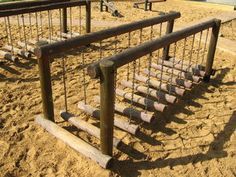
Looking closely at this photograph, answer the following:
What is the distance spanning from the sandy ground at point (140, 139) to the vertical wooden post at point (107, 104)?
0.94 feet

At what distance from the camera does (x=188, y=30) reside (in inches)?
170

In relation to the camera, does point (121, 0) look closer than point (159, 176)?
No

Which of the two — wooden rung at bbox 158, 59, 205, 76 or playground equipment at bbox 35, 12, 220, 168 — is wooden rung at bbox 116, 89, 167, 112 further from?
wooden rung at bbox 158, 59, 205, 76

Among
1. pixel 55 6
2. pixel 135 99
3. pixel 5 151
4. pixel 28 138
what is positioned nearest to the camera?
pixel 5 151

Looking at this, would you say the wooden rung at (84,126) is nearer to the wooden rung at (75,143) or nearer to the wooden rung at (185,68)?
the wooden rung at (75,143)

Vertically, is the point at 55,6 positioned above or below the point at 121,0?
above

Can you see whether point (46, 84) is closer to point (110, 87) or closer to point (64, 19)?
point (110, 87)

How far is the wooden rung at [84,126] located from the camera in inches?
133

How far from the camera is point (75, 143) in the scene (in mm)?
3404

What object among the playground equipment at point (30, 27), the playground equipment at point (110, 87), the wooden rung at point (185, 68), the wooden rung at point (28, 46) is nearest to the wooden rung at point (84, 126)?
the playground equipment at point (110, 87)

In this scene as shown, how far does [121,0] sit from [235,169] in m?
10.1

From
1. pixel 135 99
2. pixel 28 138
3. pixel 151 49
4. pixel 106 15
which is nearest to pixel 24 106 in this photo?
pixel 28 138

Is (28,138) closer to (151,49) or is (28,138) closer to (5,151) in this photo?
(5,151)

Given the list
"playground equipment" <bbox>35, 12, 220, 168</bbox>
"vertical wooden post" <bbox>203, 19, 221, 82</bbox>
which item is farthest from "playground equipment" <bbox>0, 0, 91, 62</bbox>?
"vertical wooden post" <bbox>203, 19, 221, 82</bbox>
